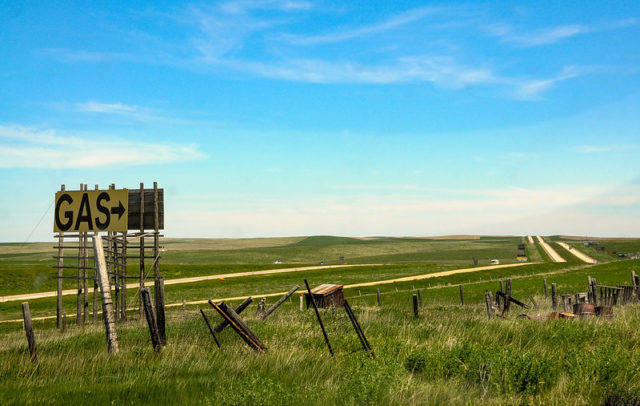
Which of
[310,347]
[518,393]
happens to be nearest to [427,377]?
[518,393]

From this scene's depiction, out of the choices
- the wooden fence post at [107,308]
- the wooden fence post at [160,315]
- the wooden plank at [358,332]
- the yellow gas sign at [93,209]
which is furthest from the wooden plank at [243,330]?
the yellow gas sign at [93,209]

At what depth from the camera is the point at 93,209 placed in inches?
889

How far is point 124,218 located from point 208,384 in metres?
16.7

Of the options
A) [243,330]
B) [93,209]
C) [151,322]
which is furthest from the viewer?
[93,209]

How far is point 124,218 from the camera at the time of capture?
2292 cm

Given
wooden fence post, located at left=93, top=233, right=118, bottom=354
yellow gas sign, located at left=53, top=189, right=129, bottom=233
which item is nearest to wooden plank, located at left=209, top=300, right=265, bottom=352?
wooden fence post, located at left=93, top=233, right=118, bottom=354

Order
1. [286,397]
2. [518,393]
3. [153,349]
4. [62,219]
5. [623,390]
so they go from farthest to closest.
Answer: [62,219]
[153,349]
[518,393]
[623,390]
[286,397]

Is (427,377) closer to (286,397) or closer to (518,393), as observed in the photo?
(518,393)

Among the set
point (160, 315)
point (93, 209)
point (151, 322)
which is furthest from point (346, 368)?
point (93, 209)

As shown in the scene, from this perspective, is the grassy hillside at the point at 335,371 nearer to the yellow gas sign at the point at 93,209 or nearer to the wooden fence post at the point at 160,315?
the wooden fence post at the point at 160,315

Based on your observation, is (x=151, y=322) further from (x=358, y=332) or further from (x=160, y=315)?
(x=358, y=332)

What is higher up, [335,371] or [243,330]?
[243,330]

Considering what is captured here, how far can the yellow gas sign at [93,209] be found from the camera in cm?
2233

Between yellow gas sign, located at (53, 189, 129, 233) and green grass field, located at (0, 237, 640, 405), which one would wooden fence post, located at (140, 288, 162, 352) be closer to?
green grass field, located at (0, 237, 640, 405)
